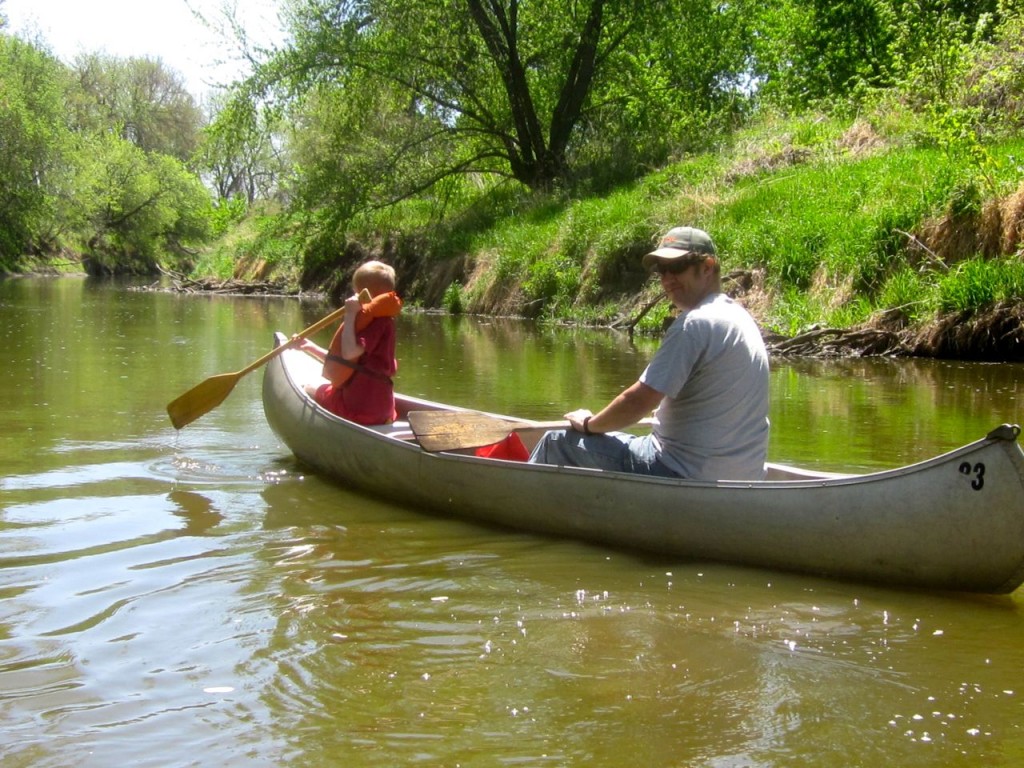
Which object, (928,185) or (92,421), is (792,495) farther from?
(928,185)

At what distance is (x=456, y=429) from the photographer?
5.61m

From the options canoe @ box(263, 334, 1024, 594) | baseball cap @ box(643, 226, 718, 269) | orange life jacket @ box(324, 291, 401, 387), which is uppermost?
baseball cap @ box(643, 226, 718, 269)

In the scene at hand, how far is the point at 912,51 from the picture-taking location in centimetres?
1647

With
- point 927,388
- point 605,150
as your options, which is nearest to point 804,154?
point 605,150

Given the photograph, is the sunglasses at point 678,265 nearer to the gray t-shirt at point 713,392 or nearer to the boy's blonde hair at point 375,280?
the gray t-shirt at point 713,392

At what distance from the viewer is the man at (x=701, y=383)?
14.7 feet

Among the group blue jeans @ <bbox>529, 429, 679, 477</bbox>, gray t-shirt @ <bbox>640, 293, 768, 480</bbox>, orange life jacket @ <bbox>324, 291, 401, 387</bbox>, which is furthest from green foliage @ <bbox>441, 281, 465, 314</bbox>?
gray t-shirt @ <bbox>640, 293, 768, 480</bbox>

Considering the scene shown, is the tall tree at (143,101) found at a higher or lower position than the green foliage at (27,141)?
higher

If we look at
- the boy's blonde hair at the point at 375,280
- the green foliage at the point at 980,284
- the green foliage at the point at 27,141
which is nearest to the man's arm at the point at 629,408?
the boy's blonde hair at the point at 375,280

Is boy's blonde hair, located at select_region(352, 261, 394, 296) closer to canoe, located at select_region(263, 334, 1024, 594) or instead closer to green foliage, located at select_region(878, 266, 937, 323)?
canoe, located at select_region(263, 334, 1024, 594)

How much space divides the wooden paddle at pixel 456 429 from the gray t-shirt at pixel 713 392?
2.81ft

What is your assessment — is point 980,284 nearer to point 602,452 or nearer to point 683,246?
point 602,452

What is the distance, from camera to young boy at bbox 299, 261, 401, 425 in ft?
20.2

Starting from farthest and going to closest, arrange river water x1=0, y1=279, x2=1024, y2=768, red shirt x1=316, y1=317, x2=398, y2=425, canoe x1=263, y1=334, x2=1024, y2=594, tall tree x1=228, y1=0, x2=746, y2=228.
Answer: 1. tall tree x1=228, y1=0, x2=746, y2=228
2. red shirt x1=316, y1=317, x2=398, y2=425
3. canoe x1=263, y1=334, x2=1024, y2=594
4. river water x1=0, y1=279, x2=1024, y2=768
